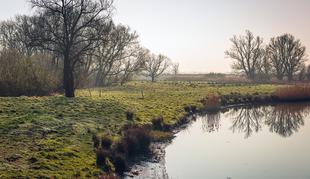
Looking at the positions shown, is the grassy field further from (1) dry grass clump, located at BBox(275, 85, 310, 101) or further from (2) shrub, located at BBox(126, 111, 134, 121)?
(1) dry grass clump, located at BBox(275, 85, 310, 101)

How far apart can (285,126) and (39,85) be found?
81.2ft

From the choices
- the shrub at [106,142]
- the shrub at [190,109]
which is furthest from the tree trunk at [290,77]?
the shrub at [106,142]

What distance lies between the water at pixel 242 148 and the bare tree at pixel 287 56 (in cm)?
5583

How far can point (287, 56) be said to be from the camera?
9269cm

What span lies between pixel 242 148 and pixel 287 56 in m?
75.1

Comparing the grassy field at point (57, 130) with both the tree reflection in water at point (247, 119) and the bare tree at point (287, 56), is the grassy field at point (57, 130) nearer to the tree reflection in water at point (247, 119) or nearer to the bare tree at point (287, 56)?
the tree reflection in water at point (247, 119)

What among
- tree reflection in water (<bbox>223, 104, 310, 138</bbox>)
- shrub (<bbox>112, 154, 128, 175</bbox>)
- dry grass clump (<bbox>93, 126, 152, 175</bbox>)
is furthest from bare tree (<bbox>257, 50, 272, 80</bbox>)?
shrub (<bbox>112, 154, 128, 175</bbox>)

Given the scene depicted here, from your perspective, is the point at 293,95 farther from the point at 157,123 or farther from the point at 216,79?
the point at 216,79

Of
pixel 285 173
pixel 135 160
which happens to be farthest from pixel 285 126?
pixel 135 160

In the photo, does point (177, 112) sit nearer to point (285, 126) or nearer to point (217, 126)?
point (217, 126)

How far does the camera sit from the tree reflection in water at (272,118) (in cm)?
3229

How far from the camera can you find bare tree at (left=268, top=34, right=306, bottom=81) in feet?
304

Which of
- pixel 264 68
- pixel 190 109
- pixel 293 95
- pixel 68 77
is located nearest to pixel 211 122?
pixel 190 109

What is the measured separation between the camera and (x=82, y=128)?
22.3m
